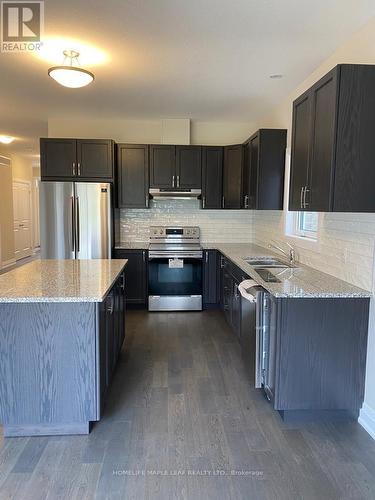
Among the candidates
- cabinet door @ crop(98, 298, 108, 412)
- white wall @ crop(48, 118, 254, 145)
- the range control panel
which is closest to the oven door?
the range control panel

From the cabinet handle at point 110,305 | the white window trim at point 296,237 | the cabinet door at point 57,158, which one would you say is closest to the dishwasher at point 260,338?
the white window trim at point 296,237

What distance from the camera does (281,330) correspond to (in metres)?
2.31

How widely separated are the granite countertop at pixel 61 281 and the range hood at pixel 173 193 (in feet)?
5.89

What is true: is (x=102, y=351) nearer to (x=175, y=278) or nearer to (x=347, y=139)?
(x=347, y=139)

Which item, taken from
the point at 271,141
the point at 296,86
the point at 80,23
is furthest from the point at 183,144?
the point at 80,23

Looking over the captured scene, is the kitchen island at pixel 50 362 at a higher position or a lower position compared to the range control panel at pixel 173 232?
lower

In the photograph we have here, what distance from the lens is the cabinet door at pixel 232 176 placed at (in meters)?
4.78

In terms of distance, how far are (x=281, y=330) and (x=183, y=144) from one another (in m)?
3.48

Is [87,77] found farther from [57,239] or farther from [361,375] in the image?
[361,375]

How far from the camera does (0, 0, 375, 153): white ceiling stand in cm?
225

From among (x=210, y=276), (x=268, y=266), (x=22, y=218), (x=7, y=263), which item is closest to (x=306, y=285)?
(x=268, y=266)

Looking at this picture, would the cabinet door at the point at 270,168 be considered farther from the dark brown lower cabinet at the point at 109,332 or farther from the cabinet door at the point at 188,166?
the dark brown lower cabinet at the point at 109,332

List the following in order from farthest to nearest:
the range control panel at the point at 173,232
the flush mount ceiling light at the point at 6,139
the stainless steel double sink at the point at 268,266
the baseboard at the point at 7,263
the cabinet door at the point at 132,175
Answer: the baseboard at the point at 7,263, the flush mount ceiling light at the point at 6,139, the range control panel at the point at 173,232, the cabinet door at the point at 132,175, the stainless steel double sink at the point at 268,266

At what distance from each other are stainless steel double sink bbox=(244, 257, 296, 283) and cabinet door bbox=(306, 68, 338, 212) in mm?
624
